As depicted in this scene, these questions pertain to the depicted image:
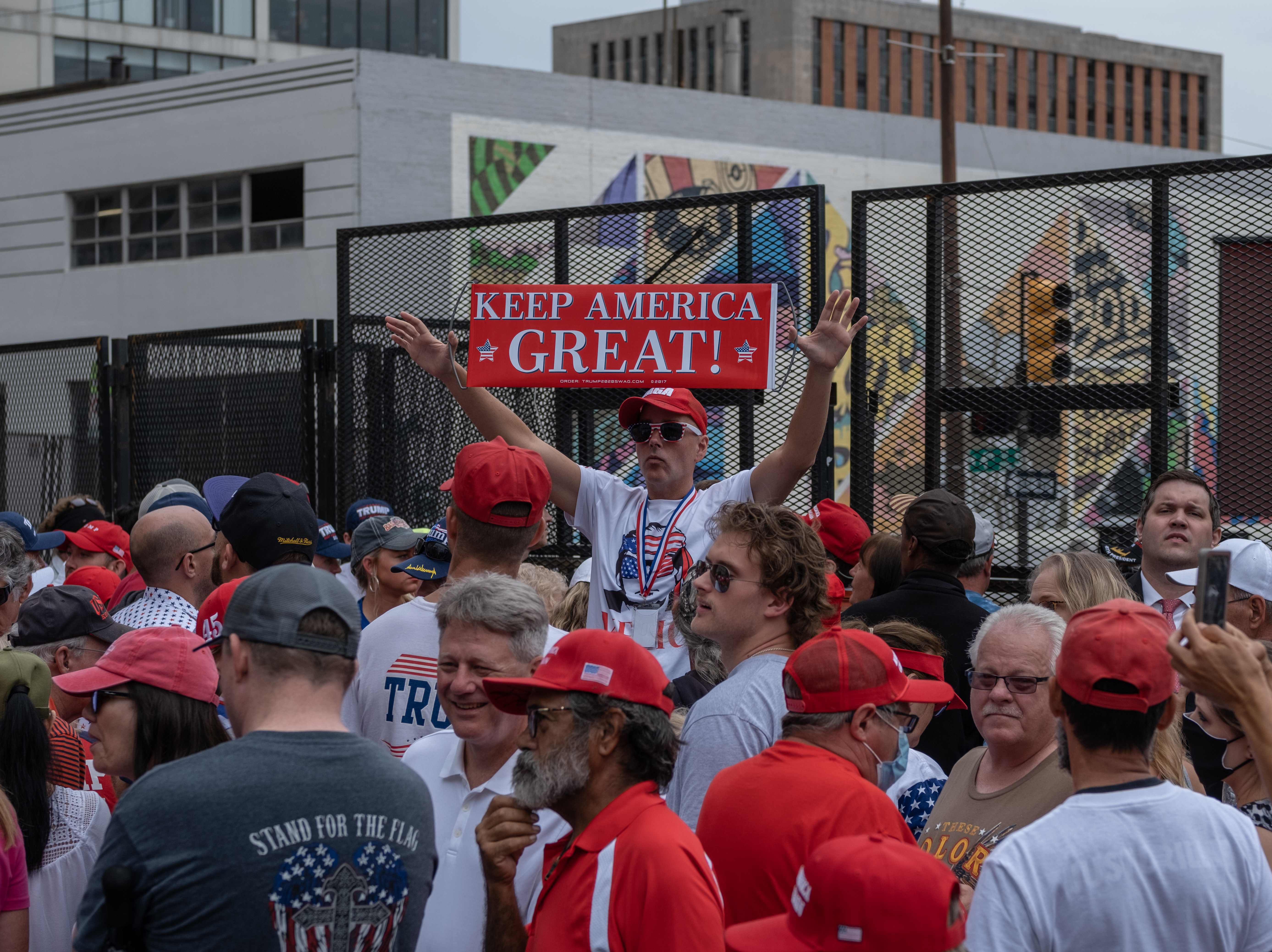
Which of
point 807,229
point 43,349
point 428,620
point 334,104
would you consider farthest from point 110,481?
point 334,104

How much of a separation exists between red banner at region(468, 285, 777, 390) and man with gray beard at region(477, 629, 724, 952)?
12.9ft

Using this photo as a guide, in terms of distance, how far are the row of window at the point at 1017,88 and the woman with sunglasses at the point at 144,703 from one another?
253ft

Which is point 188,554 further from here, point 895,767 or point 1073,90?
point 1073,90

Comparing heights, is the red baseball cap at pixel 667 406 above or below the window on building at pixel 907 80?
below

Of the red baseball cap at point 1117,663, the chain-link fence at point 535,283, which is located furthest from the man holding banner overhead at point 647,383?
the red baseball cap at point 1117,663

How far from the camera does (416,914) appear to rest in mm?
2482

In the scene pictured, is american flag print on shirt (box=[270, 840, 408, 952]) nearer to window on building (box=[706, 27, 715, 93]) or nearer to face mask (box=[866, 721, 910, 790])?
face mask (box=[866, 721, 910, 790])

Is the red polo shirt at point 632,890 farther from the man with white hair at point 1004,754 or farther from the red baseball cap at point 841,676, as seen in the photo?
the man with white hair at point 1004,754

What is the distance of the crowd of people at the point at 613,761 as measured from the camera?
2.24 metres

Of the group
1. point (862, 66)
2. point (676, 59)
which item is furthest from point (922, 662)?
point (676, 59)

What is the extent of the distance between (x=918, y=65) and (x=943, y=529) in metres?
83.6

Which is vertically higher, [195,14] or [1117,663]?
[195,14]

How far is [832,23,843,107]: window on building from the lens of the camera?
78062 mm

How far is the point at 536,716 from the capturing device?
2.82 m
